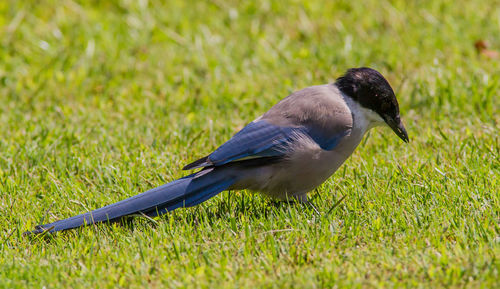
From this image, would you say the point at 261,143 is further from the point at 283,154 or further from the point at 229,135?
the point at 229,135

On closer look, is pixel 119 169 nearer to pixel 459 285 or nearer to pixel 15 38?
pixel 459 285

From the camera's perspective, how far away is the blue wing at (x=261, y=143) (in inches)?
162

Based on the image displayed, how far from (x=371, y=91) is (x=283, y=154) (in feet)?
2.42

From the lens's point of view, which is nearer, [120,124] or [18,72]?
[120,124]

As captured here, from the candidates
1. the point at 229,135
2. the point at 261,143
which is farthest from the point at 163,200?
the point at 229,135

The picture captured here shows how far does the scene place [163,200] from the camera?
13.3ft

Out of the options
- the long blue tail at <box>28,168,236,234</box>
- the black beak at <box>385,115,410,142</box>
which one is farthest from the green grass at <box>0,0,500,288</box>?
the black beak at <box>385,115,410,142</box>

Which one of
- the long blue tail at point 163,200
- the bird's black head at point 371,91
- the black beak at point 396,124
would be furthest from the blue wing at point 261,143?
the black beak at point 396,124

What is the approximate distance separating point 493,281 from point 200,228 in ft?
5.33

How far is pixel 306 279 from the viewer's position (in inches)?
129

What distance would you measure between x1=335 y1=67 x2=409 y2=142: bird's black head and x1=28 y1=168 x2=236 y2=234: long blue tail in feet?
3.26

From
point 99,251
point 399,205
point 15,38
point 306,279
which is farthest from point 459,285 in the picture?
point 15,38

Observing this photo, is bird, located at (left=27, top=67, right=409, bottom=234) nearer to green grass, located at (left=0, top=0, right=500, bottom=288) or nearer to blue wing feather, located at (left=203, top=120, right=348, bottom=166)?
blue wing feather, located at (left=203, top=120, right=348, bottom=166)

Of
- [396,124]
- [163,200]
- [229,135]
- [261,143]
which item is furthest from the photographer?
[229,135]
